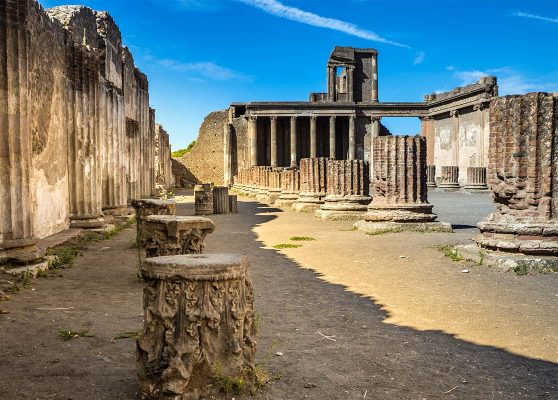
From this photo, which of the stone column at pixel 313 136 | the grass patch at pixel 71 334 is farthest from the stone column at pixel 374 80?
the grass patch at pixel 71 334

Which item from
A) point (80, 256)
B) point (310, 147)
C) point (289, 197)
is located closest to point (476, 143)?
point (310, 147)

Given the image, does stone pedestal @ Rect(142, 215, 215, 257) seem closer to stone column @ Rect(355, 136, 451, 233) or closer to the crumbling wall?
stone column @ Rect(355, 136, 451, 233)

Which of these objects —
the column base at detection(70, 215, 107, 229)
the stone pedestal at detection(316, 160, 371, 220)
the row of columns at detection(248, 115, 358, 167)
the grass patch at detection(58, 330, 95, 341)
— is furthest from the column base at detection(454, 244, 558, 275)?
the row of columns at detection(248, 115, 358, 167)

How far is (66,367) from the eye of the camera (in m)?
3.15

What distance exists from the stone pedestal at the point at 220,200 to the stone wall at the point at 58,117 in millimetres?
3068

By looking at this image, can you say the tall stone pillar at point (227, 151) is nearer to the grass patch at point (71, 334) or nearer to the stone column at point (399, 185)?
the stone column at point (399, 185)

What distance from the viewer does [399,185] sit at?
11438 millimetres

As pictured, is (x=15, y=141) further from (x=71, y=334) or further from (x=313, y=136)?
(x=313, y=136)

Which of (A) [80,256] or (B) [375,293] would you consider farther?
(A) [80,256]

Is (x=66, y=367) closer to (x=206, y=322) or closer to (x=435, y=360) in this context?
(x=206, y=322)

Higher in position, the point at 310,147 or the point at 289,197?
the point at 310,147

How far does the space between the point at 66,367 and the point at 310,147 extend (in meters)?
39.6

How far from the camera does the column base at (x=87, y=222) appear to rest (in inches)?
377

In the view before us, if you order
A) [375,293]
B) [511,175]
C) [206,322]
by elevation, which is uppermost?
[511,175]
